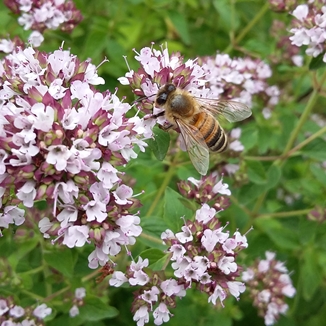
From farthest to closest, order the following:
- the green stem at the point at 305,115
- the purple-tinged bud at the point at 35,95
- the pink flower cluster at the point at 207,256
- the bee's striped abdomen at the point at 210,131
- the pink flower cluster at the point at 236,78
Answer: the green stem at the point at 305,115
the pink flower cluster at the point at 236,78
the bee's striped abdomen at the point at 210,131
the pink flower cluster at the point at 207,256
the purple-tinged bud at the point at 35,95

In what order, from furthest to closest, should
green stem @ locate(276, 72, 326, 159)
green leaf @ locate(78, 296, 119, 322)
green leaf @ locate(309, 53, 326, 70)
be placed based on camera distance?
green stem @ locate(276, 72, 326, 159) < green leaf @ locate(309, 53, 326, 70) < green leaf @ locate(78, 296, 119, 322)

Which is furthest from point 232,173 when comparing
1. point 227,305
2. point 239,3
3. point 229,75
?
point 239,3

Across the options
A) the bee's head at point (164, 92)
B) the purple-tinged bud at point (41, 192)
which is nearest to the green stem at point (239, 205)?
the bee's head at point (164, 92)

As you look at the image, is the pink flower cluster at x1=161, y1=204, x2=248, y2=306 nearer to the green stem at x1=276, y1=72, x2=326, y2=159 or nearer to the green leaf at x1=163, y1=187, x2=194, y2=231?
the green leaf at x1=163, y1=187, x2=194, y2=231

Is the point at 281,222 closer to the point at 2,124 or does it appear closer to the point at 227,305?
the point at 227,305

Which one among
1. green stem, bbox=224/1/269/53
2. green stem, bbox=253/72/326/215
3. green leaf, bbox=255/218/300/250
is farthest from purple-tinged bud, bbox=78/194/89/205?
green stem, bbox=224/1/269/53

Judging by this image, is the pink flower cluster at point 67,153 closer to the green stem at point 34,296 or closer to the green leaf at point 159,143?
the green leaf at point 159,143
